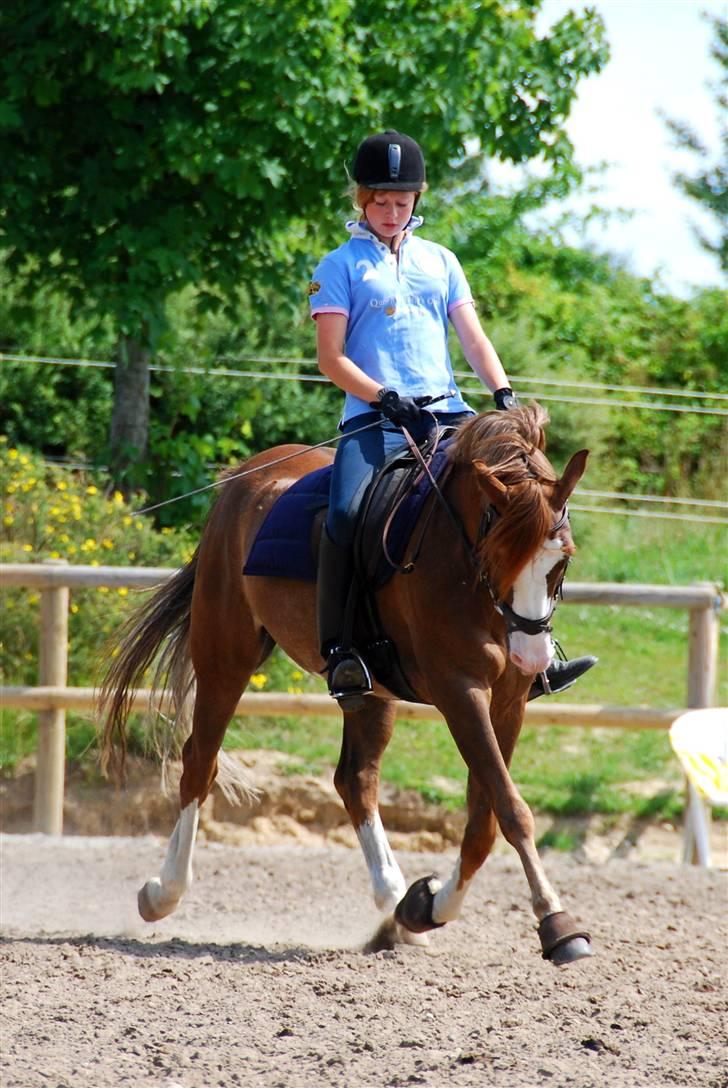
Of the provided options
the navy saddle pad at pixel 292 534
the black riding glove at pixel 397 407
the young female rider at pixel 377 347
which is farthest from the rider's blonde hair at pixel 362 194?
the navy saddle pad at pixel 292 534

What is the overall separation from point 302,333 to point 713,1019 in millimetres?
8056

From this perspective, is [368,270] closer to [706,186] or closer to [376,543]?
[376,543]

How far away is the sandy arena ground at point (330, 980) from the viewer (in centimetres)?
346

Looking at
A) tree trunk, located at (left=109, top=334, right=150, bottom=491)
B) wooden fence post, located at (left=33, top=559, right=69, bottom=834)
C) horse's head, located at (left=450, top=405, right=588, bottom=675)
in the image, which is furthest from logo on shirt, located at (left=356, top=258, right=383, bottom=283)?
tree trunk, located at (left=109, top=334, right=150, bottom=491)

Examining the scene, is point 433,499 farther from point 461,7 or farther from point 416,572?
point 461,7

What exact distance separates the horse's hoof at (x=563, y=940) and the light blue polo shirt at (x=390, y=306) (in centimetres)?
175

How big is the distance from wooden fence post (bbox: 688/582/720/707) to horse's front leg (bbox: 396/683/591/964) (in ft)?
9.59

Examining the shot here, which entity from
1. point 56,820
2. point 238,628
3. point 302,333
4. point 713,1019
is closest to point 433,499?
point 238,628

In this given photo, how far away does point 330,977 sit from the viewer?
178 inches

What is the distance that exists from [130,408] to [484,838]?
5412mm

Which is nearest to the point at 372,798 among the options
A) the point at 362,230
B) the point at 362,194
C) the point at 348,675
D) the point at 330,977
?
the point at 330,977

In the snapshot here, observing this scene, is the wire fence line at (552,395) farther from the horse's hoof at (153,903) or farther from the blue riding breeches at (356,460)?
the blue riding breeches at (356,460)

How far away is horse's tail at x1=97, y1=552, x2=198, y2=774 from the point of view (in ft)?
18.0

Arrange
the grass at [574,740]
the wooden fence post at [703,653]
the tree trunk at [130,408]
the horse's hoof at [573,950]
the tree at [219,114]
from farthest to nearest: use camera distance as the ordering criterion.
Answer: the tree trunk at [130,408], the tree at [219,114], the grass at [574,740], the wooden fence post at [703,653], the horse's hoof at [573,950]
